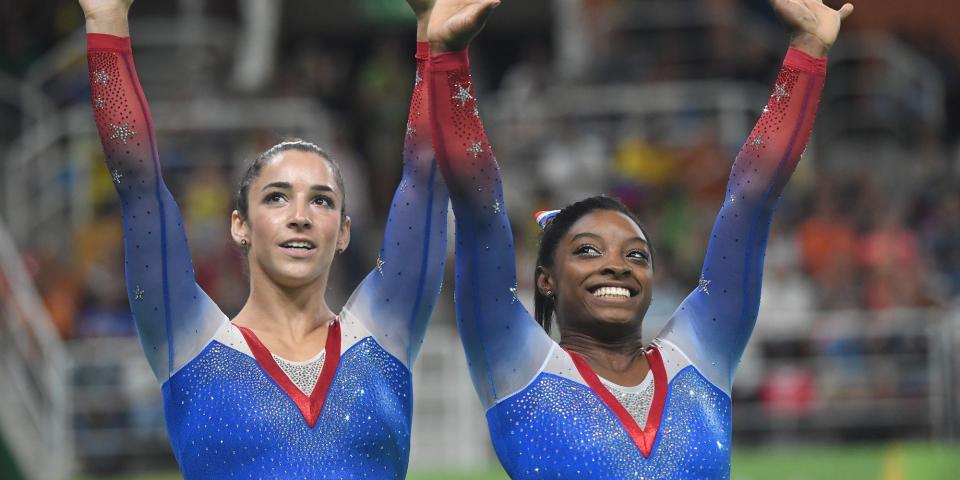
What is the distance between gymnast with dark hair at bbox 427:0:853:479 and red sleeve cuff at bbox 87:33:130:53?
0.82m

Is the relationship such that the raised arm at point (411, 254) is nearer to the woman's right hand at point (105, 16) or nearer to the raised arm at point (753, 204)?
the raised arm at point (753, 204)

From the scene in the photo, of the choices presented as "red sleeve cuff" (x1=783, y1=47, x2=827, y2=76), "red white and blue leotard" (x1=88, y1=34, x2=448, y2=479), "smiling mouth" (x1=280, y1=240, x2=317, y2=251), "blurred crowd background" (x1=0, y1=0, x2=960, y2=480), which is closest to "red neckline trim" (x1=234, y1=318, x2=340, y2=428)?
"red white and blue leotard" (x1=88, y1=34, x2=448, y2=479)

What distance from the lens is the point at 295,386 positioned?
3.96 metres

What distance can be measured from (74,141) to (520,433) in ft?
29.4

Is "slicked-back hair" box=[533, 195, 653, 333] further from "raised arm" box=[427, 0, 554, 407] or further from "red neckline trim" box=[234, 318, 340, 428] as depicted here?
"red neckline trim" box=[234, 318, 340, 428]

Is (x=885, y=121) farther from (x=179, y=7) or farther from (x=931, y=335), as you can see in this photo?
(x=179, y=7)

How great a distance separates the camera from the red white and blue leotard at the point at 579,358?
12.5 ft

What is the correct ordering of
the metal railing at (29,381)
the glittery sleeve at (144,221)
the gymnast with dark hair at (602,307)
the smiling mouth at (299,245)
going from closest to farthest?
the gymnast with dark hair at (602,307)
the glittery sleeve at (144,221)
the smiling mouth at (299,245)
the metal railing at (29,381)

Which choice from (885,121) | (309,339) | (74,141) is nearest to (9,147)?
(74,141)

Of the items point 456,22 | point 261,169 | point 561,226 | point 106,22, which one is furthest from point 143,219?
point 561,226

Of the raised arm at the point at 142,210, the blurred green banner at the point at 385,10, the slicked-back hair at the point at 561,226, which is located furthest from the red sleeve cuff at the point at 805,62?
the blurred green banner at the point at 385,10

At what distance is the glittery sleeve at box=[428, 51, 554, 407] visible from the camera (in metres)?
3.77

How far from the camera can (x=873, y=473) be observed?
8.21 m

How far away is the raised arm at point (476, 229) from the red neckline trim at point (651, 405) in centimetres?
12
